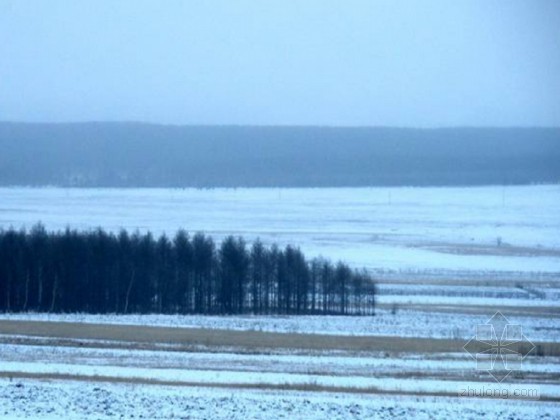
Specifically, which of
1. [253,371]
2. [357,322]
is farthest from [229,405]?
[357,322]

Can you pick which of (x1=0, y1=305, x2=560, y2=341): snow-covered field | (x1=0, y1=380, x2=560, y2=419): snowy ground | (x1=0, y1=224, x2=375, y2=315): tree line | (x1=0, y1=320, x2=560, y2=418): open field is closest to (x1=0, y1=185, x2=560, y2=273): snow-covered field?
(x1=0, y1=224, x2=375, y2=315): tree line

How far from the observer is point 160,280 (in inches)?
1355

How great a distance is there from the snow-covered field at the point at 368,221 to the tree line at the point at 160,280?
10.5m

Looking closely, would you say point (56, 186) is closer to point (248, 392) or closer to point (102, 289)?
point (102, 289)

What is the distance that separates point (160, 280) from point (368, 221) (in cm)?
4267

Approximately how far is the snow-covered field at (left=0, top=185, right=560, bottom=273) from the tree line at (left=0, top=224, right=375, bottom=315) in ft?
34.3

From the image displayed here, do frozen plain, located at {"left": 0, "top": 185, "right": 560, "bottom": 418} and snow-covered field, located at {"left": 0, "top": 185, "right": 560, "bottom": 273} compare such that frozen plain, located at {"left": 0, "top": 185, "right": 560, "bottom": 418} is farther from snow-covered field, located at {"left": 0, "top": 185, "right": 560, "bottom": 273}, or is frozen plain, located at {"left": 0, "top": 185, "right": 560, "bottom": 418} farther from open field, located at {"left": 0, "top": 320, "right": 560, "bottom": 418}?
snow-covered field, located at {"left": 0, "top": 185, "right": 560, "bottom": 273}

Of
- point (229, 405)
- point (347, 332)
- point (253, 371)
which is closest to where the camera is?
point (229, 405)

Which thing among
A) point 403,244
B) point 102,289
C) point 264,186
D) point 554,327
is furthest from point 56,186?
point 554,327

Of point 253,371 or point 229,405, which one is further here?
point 253,371

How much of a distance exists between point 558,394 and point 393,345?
7236mm

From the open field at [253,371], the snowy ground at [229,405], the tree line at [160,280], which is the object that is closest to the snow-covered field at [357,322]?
the open field at [253,371]

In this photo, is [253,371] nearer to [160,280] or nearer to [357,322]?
[357,322]

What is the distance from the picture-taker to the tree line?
Answer: 33406mm
